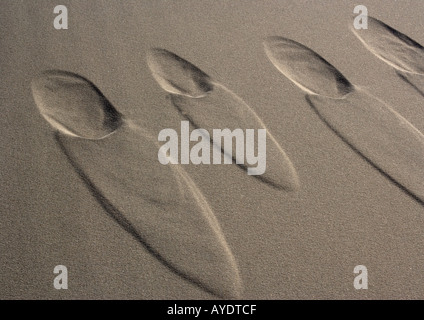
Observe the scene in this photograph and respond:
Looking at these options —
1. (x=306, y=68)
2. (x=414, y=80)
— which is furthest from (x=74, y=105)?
(x=414, y=80)

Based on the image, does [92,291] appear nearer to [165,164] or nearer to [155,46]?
[165,164]

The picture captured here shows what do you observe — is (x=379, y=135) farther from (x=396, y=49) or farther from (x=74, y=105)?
(x=74, y=105)

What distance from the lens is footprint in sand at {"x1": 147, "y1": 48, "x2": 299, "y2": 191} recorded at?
3.78 ft

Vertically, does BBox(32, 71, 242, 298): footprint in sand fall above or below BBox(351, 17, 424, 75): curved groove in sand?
below

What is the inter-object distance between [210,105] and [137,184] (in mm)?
344

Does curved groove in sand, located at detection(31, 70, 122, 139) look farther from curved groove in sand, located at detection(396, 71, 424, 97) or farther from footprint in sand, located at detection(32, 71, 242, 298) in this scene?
curved groove in sand, located at detection(396, 71, 424, 97)

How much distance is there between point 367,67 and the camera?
145cm

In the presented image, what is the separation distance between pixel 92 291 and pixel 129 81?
2.13ft

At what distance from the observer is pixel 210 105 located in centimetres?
130

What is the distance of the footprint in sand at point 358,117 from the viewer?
1186 millimetres

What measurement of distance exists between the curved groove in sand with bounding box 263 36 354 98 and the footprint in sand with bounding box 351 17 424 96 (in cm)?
20

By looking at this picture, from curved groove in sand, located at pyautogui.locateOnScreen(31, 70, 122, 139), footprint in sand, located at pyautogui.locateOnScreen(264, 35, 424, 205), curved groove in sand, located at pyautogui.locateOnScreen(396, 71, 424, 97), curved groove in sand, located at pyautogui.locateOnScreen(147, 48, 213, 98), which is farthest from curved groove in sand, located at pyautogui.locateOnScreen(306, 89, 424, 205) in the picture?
curved groove in sand, located at pyautogui.locateOnScreen(31, 70, 122, 139)

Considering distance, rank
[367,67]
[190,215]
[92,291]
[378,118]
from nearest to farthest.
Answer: [92,291] < [190,215] < [378,118] < [367,67]

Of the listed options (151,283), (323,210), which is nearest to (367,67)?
(323,210)
